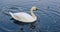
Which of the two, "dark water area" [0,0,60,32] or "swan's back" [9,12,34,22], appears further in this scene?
"swan's back" [9,12,34,22]

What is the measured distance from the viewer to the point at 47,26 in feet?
26.2

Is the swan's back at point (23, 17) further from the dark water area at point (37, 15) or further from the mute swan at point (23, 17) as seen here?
the dark water area at point (37, 15)

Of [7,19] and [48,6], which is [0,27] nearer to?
[7,19]

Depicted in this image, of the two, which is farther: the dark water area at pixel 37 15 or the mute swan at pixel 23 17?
the mute swan at pixel 23 17

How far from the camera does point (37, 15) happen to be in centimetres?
911

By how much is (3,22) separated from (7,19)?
30cm

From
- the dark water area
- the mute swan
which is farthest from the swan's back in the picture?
the dark water area

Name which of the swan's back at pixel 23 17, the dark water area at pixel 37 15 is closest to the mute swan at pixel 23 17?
the swan's back at pixel 23 17

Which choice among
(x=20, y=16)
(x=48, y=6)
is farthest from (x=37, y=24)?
(x=48, y=6)

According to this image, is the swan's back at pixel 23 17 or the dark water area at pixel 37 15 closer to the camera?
the dark water area at pixel 37 15

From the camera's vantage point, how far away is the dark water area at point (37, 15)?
774cm

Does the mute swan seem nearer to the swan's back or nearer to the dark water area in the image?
the swan's back

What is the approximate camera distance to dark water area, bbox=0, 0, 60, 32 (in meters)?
7.74

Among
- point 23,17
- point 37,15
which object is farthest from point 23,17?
point 37,15
